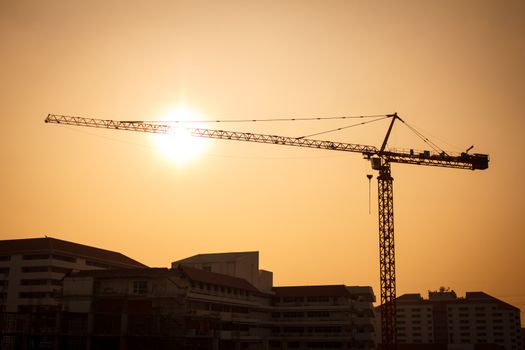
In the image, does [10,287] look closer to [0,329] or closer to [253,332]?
[0,329]

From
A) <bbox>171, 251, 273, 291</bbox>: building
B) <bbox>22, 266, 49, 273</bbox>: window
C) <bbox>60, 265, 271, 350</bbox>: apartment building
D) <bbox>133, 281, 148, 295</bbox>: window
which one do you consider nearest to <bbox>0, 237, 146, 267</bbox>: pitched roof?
<bbox>22, 266, 49, 273</bbox>: window

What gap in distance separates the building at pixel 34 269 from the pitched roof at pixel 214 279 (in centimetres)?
3353

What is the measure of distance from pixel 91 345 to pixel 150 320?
361 inches

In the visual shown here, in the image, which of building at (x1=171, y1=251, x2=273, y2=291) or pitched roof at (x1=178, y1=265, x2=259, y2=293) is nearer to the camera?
pitched roof at (x1=178, y1=265, x2=259, y2=293)

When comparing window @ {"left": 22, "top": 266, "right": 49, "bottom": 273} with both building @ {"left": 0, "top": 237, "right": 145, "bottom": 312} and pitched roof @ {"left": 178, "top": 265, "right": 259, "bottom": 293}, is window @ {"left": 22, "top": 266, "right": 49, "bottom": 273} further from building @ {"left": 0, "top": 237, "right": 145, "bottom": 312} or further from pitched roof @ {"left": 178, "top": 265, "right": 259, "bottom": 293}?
pitched roof @ {"left": 178, "top": 265, "right": 259, "bottom": 293}

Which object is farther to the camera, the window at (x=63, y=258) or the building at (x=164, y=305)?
the window at (x=63, y=258)

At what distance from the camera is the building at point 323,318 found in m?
110

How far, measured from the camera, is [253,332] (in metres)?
104

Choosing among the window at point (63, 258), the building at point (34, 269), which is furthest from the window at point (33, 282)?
the window at point (63, 258)

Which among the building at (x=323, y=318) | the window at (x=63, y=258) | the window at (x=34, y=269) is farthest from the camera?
the window at (x=63, y=258)

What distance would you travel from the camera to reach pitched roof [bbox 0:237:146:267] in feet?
373

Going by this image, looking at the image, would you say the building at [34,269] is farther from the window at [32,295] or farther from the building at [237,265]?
the building at [237,265]

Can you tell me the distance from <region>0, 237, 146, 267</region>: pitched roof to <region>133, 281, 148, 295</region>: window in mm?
34708

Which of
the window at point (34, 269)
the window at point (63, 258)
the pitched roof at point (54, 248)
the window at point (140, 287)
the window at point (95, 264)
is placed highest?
the pitched roof at point (54, 248)
